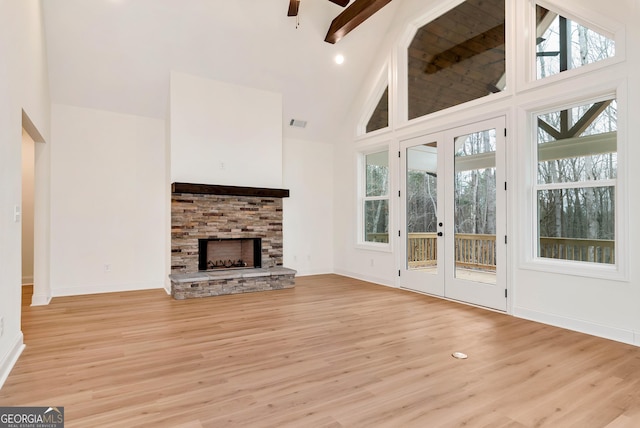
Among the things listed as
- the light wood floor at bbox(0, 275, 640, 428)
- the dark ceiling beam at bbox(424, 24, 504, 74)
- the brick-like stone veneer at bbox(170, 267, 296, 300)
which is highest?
the dark ceiling beam at bbox(424, 24, 504, 74)

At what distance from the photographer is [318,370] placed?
8.79ft

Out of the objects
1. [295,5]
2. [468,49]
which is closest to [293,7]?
[295,5]

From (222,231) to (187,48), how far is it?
8.91 ft

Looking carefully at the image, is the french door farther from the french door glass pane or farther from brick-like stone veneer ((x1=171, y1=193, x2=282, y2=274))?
brick-like stone veneer ((x1=171, y1=193, x2=282, y2=274))

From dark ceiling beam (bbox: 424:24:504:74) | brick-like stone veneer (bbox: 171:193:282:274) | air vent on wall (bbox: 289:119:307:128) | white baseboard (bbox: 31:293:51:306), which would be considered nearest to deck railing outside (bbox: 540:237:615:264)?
dark ceiling beam (bbox: 424:24:504:74)

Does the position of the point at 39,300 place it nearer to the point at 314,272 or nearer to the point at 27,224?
the point at 27,224

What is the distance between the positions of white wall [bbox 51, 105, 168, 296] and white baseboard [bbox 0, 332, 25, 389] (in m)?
2.44

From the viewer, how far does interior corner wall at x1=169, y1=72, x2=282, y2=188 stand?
5375mm

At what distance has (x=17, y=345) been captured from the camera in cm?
294

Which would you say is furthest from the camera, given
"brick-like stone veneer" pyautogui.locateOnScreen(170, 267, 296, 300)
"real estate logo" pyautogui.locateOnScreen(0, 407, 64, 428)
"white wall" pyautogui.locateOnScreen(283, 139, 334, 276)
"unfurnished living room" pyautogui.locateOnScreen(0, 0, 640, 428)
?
"white wall" pyautogui.locateOnScreen(283, 139, 334, 276)

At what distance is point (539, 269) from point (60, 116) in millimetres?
6604

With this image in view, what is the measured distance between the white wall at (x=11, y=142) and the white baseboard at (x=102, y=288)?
238 cm

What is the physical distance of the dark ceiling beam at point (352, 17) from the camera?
475 cm

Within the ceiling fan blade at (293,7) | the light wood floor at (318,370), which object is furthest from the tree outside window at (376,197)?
the ceiling fan blade at (293,7)
